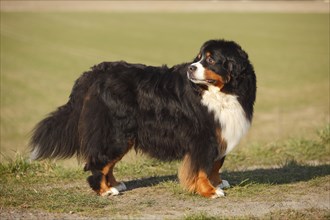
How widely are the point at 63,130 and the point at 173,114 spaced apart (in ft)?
5.17

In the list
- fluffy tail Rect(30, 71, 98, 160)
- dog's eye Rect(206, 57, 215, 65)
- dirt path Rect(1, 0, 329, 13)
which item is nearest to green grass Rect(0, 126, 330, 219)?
fluffy tail Rect(30, 71, 98, 160)

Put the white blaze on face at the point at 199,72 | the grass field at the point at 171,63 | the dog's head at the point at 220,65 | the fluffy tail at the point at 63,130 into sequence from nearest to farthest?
1. the white blaze on face at the point at 199,72
2. the dog's head at the point at 220,65
3. the grass field at the point at 171,63
4. the fluffy tail at the point at 63,130

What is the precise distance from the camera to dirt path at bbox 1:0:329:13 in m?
54.7

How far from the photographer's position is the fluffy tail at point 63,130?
7387 millimetres

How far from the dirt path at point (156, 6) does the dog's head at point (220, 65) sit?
45.0 meters

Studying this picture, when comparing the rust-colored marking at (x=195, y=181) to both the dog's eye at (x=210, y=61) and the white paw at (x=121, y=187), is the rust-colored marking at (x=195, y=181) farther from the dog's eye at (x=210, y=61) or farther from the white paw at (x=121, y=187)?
the dog's eye at (x=210, y=61)

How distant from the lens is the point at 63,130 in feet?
24.4

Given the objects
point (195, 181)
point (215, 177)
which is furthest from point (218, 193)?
point (215, 177)

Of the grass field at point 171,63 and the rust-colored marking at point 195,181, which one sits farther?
the grass field at point 171,63

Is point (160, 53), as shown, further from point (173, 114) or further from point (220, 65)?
point (220, 65)

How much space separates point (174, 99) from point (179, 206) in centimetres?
145

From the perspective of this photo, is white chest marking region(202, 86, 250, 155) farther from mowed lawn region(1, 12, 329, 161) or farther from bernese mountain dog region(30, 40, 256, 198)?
mowed lawn region(1, 12, 329, 161)

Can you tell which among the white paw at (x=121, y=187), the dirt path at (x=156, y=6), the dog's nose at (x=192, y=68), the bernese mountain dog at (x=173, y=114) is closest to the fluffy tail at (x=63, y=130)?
the bernese mountain dog at (x=173, y=114)

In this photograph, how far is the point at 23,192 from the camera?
7.14 meters
